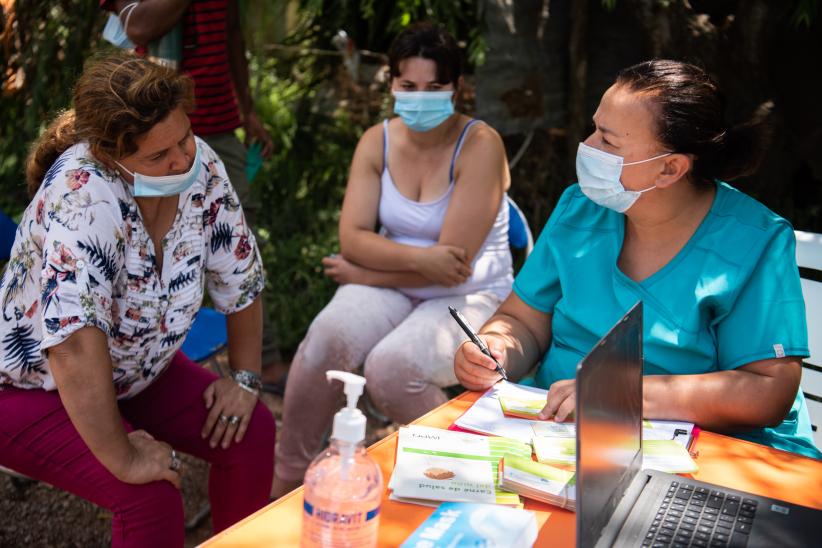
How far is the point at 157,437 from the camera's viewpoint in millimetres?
2350

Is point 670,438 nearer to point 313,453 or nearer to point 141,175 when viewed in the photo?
point 141,175

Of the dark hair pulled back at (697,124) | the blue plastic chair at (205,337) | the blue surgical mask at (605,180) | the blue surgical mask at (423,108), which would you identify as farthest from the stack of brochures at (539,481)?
the blue surgical mask at (423,108)

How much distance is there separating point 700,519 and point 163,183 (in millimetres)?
1435

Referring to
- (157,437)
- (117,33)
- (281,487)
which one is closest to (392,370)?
(281,487)

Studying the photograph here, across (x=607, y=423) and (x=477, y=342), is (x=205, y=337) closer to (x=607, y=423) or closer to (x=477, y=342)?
(x=477, y=342)

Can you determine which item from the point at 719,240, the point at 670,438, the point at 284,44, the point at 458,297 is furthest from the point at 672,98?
the point at 284,44

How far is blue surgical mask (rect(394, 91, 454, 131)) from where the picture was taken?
3.08m

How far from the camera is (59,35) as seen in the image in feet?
16.4

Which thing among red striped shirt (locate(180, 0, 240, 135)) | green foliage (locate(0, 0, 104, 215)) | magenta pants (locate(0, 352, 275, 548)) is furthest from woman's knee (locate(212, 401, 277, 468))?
green foliage (locate(0, 0, 104, 215))

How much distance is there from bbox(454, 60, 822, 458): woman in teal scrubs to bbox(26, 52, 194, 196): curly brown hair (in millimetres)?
936

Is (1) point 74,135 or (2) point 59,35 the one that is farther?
(2) point 59,35

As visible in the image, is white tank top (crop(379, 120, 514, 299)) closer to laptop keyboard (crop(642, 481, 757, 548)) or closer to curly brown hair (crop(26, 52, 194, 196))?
curly brown hair (crop(26, 52, 194, 196))

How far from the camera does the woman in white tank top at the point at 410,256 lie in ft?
9.38

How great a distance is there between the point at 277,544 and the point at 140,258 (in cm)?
100
